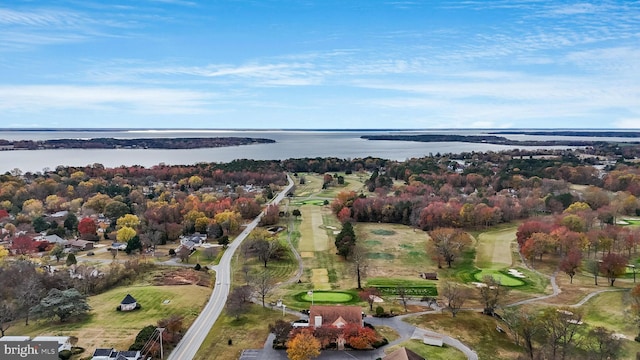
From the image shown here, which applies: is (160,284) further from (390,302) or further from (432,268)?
(432,268)

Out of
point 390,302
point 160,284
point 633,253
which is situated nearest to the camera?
point 390,302

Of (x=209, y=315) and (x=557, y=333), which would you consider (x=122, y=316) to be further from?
(x=557, y=333)

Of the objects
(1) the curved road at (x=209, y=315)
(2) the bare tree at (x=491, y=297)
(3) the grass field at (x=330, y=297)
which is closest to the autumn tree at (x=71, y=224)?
(1) the curved road at (x=209, y=315)

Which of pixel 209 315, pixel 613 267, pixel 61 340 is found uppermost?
pixel 613 267

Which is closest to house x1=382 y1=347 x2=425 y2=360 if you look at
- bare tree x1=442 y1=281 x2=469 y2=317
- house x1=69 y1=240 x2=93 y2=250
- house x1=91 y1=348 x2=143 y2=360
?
bare tree x1=442 y1=281 x2=469 y2=317

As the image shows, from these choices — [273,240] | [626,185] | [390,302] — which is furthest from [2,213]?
[626,185]

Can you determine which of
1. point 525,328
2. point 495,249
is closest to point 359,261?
point 525,328
